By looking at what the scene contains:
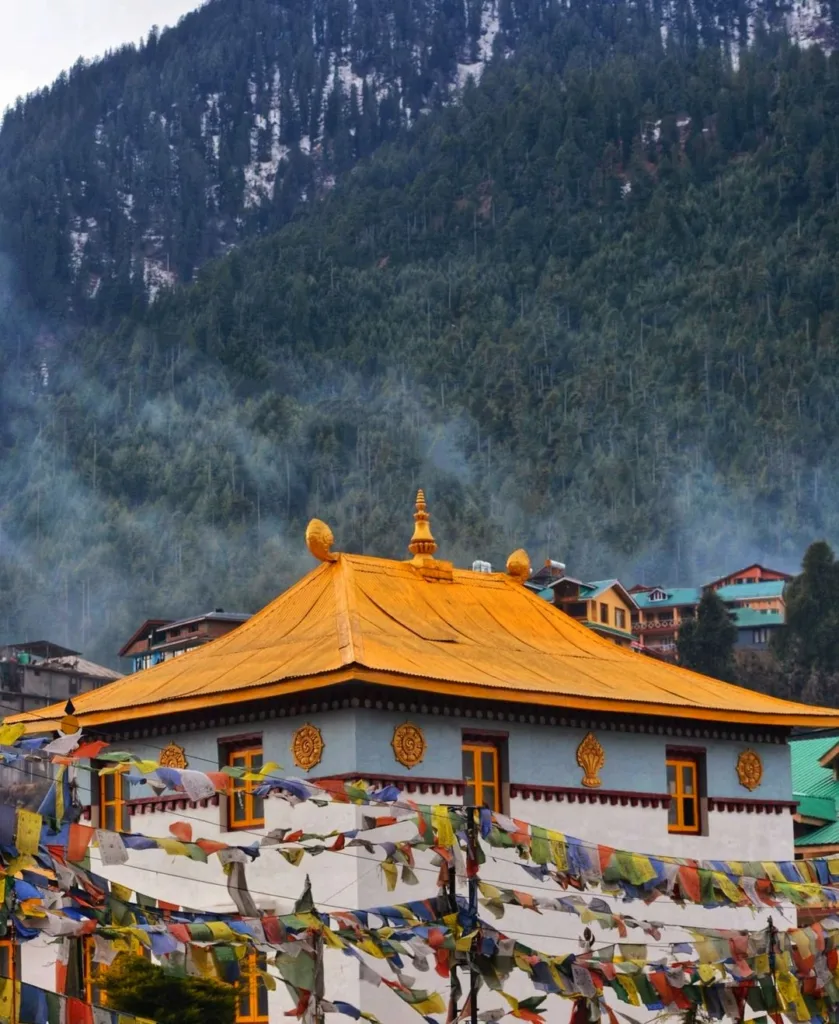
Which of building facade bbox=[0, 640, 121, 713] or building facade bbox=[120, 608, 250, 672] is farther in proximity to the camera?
building facade bbox=[120, 608, 250, 672]

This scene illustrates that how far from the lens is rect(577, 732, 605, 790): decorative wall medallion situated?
34.2 meters

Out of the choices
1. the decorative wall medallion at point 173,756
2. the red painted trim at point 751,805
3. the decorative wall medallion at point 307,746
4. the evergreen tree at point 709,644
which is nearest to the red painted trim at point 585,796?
the red painted trim at point 751,805

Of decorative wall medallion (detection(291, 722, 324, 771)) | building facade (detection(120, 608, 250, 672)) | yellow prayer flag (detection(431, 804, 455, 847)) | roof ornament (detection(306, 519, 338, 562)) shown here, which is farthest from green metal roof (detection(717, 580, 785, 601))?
yellow prayer flag (detection(431, 804, 455, 847))

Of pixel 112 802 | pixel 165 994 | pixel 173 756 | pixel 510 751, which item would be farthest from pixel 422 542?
pixel 165 994

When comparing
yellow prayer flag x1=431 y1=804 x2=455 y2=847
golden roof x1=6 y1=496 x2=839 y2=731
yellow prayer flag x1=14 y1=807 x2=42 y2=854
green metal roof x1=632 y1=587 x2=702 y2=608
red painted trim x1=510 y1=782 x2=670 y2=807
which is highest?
green metal roof x1=632 y1=587 x2=702 y2=608

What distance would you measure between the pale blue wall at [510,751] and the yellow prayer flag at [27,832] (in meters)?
11.7

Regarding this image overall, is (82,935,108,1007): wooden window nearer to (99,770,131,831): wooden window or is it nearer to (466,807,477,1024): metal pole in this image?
(99,770,131,831): wooden window

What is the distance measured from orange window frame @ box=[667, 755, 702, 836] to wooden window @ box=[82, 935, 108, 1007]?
10.1 meters

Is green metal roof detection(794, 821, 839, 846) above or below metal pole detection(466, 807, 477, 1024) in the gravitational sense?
below

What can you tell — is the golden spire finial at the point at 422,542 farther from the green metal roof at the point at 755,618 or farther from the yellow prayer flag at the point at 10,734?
the green metal roof at the point at 755,618

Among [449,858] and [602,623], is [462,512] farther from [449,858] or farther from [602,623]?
[449,858]

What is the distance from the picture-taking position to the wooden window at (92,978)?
97.3 ft

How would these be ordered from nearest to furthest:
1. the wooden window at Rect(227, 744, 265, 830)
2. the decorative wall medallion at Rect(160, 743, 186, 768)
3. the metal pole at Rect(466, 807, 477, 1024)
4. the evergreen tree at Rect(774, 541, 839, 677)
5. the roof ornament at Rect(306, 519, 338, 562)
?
the metal pole at Rect(466, 807, 477, 1024) → the wooden window at Rect(227, 744, 265, 830) → the decorative wall medallion at Rect(160, 743, 186, 768) → the roof ornament at Rect(306, 519, 338, 562) → the evergreen tree at Rect(774, 541, 839, 677)

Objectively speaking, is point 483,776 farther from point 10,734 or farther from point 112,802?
point 10,734
